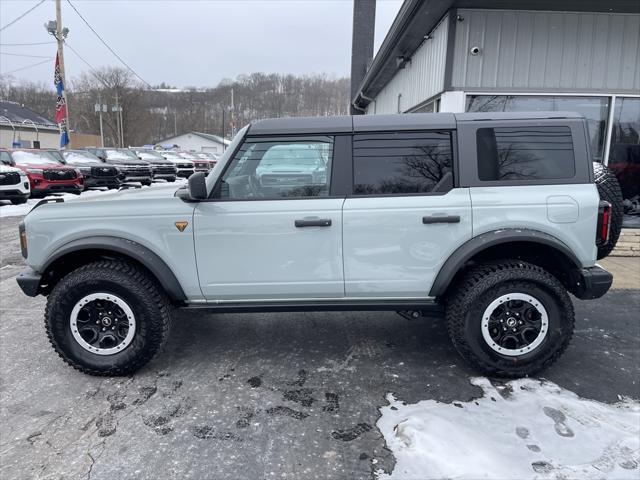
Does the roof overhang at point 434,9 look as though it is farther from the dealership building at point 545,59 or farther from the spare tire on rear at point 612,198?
the spare tire on rear at point 612,198

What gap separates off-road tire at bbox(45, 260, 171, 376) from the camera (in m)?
3.32

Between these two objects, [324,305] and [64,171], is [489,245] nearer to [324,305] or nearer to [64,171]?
[324,305]

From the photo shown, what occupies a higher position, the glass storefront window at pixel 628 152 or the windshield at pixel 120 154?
the windshield at pixel 120 154

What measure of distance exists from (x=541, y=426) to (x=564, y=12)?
19.8ft

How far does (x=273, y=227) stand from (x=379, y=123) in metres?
1.09

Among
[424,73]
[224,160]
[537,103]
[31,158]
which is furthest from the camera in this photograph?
[31,158]

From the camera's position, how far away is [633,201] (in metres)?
7.33

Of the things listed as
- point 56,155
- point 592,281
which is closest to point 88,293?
point 592,281

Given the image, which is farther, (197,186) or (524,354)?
(524,354)

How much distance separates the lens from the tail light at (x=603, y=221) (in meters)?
3.29

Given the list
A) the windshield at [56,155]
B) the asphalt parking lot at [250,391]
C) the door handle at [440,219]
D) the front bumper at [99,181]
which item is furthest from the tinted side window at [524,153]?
the windshield at [56,155]

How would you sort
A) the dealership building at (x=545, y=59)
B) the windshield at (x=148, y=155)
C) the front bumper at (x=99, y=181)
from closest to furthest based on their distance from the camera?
the dealership building at (x=545, y=59) → the front bumper at (x=99, y=181) → the windshield at (x=148, y=155)

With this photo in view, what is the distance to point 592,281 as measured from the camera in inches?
130

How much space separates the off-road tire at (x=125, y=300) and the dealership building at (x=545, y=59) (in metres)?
5.09
